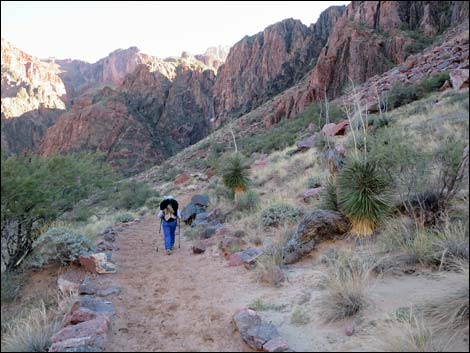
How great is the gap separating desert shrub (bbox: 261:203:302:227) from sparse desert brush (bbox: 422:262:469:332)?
15.9 feet

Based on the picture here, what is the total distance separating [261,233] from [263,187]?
578 cm

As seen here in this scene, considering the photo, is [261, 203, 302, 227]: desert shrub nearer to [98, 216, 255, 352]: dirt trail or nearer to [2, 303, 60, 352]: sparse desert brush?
[98, 216, 255, 352]: dirt trail

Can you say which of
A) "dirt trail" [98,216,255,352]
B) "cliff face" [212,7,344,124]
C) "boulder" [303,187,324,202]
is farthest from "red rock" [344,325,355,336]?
"cliff face" [212,7,344,124]

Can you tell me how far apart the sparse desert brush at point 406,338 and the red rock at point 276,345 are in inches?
34.3

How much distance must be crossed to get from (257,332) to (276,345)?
37 centimetres

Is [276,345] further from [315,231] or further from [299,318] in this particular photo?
[315,231]

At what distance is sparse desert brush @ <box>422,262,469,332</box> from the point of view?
362 centimetres

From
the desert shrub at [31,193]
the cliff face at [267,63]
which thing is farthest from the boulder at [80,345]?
the cliff face at [267,63]

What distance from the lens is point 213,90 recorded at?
286ft

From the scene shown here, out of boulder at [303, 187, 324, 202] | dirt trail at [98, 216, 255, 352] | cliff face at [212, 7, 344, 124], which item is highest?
cliff face at [212, 7, 344, 124]

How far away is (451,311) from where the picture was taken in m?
3.70

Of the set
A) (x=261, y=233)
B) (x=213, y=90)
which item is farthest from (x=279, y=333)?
(x=213, y=90)

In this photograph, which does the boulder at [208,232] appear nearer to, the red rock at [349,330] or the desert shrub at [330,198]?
the desert shrub at [330,198]

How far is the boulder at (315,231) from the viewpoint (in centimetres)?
696
